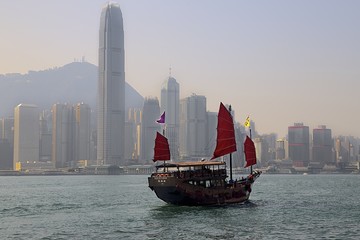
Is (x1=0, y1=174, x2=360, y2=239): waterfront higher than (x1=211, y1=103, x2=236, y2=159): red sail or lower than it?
lower

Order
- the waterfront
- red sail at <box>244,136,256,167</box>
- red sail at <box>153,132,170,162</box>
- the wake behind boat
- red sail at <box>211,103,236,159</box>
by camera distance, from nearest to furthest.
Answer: the waterfront → the wake behind boat → red sail at <box>153,132,170,162</box> → red sail at <box>211,103,236,159</box> → red sail at <box>244,136,256,167</box>

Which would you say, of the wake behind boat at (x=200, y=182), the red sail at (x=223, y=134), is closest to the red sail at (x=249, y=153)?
the wake behind boat at (x=200, y=182)

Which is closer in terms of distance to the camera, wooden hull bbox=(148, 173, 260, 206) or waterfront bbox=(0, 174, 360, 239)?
waterfront bbox=(0, 174, 360, 239)

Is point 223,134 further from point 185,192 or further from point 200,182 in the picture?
point 185,192

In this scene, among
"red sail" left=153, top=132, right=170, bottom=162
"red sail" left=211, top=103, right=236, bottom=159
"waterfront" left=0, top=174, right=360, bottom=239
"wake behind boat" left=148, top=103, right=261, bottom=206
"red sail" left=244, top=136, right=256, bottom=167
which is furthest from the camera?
"red sail" left=244, top=136, right=256, bottom=167

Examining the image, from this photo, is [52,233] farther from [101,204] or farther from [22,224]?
[101,204]

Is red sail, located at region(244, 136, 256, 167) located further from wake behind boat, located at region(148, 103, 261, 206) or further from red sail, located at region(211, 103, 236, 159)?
red sail, located at region(211, 103, 236, 159)

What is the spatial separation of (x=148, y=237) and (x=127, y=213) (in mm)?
18597

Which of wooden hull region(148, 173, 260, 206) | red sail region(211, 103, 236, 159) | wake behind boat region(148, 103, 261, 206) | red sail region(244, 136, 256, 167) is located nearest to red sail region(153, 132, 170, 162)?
wake behind boat region(148, 103, 261, 206)

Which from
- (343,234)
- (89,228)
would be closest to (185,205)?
(89,228)

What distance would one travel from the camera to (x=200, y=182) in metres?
66.2

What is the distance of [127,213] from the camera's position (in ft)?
202

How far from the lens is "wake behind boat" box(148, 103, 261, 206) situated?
204 ft

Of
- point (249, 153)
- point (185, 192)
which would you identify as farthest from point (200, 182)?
point (249, 153)
